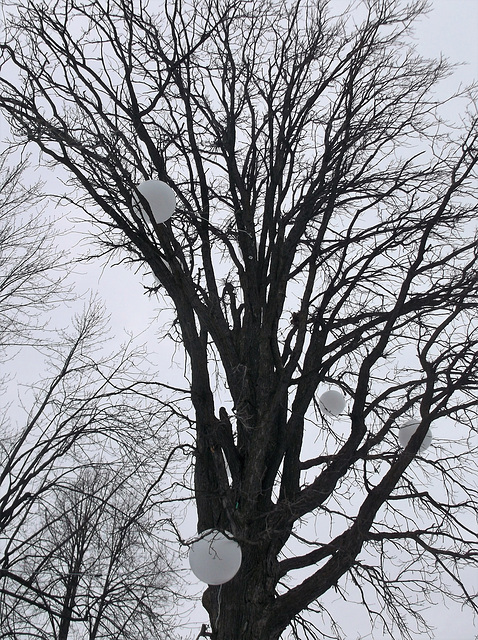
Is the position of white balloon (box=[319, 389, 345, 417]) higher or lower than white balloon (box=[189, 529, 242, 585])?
higher

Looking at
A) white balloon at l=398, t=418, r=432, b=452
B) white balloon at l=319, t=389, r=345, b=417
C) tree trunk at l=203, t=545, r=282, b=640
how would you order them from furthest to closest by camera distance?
white balloon at l=319, t=389, r=345, b=417 < white balloon at l=398, t=418, r=432, b=452 < tree trunk at l=203, t=545, r=282, b=640

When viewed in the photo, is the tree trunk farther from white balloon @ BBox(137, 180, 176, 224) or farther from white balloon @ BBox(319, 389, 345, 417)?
white balloon @ BBox(137, 180, 176, 224)

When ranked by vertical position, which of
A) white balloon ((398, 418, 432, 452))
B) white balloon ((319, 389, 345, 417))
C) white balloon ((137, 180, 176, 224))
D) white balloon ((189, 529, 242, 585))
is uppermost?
white balloon ((137, 180, 176, 224))

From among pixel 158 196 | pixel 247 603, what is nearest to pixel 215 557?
pixel 247 603

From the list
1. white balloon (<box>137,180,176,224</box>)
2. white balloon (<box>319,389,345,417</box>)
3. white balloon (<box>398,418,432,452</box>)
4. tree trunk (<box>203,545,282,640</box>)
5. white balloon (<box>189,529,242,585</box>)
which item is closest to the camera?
white balloon (<box>189,529,242,585</box>)

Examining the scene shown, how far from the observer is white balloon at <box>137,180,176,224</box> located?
432 cm

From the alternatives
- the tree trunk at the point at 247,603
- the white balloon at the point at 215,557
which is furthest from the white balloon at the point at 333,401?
the white balloon at the point at 215,557

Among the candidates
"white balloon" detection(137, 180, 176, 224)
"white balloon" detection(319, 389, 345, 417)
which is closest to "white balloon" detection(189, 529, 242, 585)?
"white balloon" detection(319, 389, 345, 417)

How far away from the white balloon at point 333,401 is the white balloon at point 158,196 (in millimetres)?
2139

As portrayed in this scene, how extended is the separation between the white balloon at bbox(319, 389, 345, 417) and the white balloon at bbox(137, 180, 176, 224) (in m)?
2.14

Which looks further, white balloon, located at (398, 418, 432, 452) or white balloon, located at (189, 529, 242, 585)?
white balloon, located at (398, 418, 432, 452)

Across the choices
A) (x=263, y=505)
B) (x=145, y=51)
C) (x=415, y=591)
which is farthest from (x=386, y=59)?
(x=415, y=591)

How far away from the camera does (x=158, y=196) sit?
171 inches

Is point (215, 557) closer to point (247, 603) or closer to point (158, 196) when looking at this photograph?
point (247, 603)
